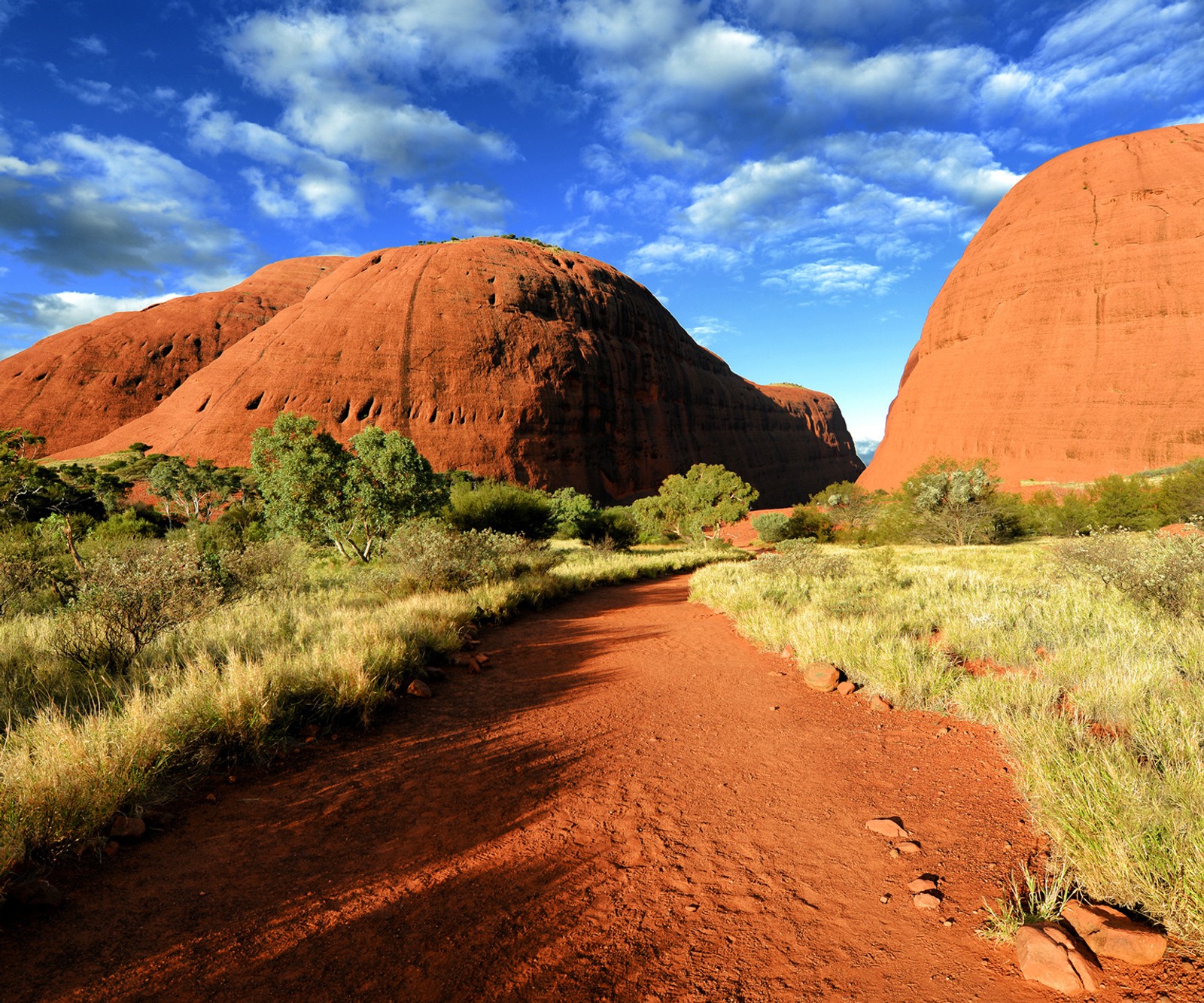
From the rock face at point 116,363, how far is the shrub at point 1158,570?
70146 millimetres

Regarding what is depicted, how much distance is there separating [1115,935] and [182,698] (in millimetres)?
5736

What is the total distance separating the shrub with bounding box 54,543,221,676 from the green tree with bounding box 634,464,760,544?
72.8ft

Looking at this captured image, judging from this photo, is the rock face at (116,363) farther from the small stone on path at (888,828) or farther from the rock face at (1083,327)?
the small stone on path at (888,828)

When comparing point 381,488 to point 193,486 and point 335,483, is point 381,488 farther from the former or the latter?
point 193,486

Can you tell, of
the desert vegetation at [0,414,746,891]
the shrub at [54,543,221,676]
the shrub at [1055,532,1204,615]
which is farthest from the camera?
the shrub at [1055,532,1204,615]

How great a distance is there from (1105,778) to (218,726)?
576cm

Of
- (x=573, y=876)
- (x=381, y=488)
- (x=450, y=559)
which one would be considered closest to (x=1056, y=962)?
(x=573, y=876)

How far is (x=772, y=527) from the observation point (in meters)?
29.6

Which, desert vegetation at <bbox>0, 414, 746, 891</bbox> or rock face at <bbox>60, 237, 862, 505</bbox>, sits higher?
rock face at <bbox>60, 237, 862, 505</bbox>

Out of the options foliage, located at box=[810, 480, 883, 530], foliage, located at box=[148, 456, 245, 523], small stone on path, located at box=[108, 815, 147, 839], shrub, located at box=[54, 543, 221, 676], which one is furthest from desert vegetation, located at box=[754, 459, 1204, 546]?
foliage, located at box=[148, 456, 245, 523]

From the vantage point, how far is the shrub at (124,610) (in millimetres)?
5570

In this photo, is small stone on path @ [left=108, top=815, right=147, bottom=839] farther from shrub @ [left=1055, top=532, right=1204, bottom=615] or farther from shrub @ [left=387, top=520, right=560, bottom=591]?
shrub @ [left=1055, top=532, right=1204, bottom=615]

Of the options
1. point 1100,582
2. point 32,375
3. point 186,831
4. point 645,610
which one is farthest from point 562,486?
point 32,375

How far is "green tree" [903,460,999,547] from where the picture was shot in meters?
22.2
